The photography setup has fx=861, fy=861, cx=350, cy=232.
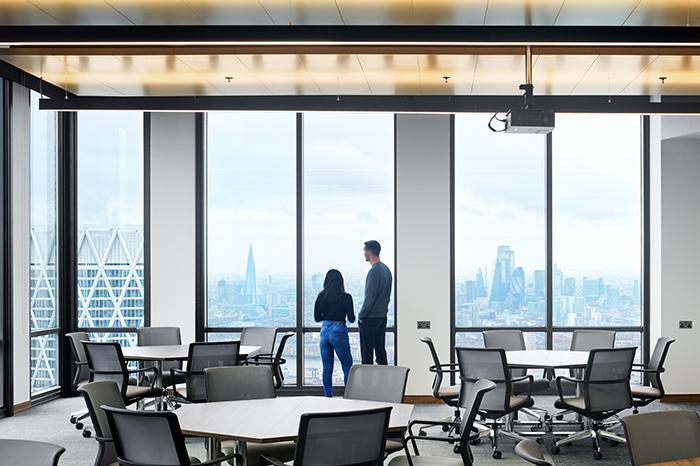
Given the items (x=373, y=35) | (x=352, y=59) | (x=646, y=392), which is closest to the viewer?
(x=373, y=35)

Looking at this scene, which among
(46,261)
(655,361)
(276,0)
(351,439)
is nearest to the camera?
(351,439)

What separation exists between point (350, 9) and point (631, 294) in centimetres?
628

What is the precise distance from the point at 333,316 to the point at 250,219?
2308 millimetres

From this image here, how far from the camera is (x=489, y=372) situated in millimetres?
7141

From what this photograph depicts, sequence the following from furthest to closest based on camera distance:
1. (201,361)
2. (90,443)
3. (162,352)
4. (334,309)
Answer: (334,309) → (162,352) → (90,443) → (201,361)

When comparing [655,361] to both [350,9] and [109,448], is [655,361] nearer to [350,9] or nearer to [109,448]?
[350,9]

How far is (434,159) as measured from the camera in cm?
1035

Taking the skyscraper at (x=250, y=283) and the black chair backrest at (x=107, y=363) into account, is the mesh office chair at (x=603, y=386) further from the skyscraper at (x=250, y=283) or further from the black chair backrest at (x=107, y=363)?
Answer: the skyscraper at (x=250, y=283)

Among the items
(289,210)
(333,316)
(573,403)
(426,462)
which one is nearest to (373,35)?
(426,462)

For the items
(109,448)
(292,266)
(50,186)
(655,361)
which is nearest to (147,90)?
(50,186)

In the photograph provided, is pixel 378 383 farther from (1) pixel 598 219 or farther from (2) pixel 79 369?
(1) pixel 598 219

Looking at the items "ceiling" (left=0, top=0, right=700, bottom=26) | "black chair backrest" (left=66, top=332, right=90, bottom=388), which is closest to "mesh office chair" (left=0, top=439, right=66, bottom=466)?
"ceiling" (left=0, top=0, right=700, bottom=26)

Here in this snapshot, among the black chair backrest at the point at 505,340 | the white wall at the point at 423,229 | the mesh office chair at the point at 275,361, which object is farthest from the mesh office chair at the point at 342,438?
the white wall at the point at 423,229

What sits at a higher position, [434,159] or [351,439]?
[434,159]
